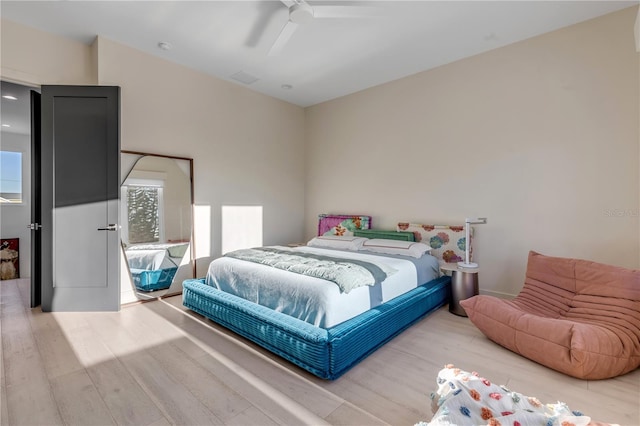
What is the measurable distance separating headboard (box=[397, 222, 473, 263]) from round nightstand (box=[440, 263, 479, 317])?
494 mm

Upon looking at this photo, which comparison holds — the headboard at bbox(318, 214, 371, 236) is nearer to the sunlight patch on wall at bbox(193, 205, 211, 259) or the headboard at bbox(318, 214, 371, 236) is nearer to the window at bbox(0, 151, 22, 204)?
the sunlight patch on wall at bbox(193, 205, 211, 259)

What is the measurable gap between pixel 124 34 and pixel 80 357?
126 inches

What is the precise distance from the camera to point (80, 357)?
2322 millimetres

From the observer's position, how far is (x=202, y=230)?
422cm

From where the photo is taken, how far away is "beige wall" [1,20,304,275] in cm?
335

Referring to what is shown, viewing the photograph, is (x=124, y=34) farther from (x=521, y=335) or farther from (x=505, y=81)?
(x=521, y=335)

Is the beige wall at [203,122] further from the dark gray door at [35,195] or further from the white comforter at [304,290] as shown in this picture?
the white comforter at [304,290]

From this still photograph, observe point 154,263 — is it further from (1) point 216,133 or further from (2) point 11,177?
(2) point 11,177

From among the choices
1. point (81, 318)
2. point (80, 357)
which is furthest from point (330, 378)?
point (81, 318)

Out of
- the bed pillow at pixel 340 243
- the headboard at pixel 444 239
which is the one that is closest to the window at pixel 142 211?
the bed pillow at pixel 340 243

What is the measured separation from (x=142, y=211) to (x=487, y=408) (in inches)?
151

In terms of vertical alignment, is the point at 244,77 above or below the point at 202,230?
above

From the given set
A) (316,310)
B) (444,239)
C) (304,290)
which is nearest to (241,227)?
(304,290)

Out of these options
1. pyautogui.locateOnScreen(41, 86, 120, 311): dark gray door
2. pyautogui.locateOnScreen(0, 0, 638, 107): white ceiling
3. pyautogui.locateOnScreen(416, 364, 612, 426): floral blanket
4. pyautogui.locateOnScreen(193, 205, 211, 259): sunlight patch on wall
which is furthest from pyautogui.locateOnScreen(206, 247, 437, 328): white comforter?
pyautogui.locateOnScreen(0, 0, 638, 107): white ceiling
